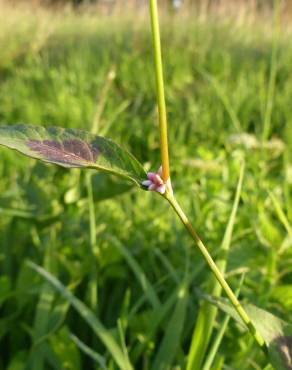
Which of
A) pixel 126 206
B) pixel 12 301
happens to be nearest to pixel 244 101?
pixel 126 206

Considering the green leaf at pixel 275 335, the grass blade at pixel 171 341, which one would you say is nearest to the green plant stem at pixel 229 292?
the green leaf at pixel 275 335

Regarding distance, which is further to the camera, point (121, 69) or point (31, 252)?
point (121, 69)

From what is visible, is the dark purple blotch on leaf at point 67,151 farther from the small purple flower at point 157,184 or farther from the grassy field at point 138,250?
the grassy field at point 138,250

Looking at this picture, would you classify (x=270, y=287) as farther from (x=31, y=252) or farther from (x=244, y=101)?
(x=244, y=101)

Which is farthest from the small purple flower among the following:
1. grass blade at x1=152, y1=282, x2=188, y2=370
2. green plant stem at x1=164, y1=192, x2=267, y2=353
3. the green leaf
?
grass blade at x1=152, y1=282, x2=188, y2=370

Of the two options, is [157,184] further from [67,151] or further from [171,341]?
[171,341]

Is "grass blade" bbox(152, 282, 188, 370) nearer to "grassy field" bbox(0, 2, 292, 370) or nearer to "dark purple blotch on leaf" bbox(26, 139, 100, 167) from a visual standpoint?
"grassy field" bbox(0, 2, 292, 370)
